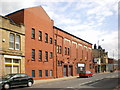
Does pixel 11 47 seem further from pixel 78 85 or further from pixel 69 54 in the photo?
pixel 69 54

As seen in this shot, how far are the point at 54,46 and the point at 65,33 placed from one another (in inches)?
260

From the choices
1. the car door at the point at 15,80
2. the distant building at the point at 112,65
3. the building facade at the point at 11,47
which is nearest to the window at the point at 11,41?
the building facade at the point at 11,47

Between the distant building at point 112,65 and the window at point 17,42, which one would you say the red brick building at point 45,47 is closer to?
Answer: the window at point 17,42

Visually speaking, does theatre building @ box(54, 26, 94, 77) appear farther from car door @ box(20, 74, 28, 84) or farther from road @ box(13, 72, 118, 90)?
car door @ box(20, 74, 28, 84)

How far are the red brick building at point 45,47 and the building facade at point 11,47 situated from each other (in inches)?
51.8

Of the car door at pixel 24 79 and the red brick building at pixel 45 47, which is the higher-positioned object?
the red brick building at pixel 45 47

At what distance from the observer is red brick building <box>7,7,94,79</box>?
29766 mm

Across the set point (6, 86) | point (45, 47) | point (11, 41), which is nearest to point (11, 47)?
point (11, 41)

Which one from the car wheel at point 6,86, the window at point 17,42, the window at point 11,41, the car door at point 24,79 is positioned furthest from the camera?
the window at point 17,42

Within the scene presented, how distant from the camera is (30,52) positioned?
29.9 metres

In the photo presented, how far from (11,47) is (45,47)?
906 cm

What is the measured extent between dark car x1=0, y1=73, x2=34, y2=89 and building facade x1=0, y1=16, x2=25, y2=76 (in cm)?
542

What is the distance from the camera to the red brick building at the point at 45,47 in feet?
97.7

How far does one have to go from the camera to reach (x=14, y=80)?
18547mm
